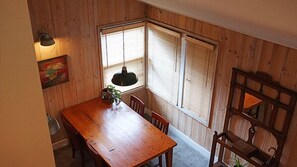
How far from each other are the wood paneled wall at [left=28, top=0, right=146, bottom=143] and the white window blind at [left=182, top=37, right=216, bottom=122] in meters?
1.25

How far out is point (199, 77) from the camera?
4.59 m

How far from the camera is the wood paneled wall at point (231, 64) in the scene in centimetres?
342

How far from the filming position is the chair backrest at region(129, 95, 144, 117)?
5.00 metres

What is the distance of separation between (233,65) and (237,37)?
0.39m

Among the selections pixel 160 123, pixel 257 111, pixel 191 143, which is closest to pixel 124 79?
pixel 160 123

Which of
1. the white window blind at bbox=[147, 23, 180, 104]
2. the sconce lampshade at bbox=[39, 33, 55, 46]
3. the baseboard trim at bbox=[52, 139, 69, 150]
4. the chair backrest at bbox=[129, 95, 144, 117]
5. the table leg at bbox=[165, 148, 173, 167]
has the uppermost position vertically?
the sconce lampshade at bbox=[39, 33, 55, 46]

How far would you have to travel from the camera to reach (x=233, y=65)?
401 cm

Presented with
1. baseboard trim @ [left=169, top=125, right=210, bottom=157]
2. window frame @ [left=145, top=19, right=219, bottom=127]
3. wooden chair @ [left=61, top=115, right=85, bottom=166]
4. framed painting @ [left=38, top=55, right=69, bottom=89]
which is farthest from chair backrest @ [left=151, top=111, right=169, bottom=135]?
framed painting @ [left=38, top=55, right=69, bottom=89]

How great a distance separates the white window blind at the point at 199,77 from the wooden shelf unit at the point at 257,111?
43 centimetres

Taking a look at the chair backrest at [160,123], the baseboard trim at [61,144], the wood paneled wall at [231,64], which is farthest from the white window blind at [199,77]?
the baseboard trim at [61,144]

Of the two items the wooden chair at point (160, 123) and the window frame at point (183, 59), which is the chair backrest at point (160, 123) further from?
the window frame at point (183, 59)

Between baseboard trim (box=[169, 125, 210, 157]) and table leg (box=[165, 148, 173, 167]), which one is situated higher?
table leg (box=[165, 148, 173, 167])

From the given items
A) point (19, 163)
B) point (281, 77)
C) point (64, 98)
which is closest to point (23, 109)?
point (19, 163)

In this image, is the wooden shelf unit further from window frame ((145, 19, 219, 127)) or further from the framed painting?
the framed painting
